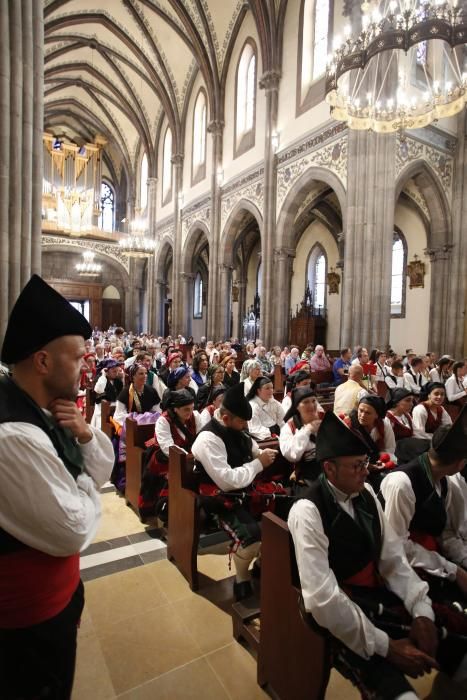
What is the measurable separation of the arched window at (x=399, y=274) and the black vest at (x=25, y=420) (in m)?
14.2

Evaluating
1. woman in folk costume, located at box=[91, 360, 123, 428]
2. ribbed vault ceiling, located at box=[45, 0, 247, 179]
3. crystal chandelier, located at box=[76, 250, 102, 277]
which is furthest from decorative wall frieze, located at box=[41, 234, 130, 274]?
woman in folk costume, located at box=[91, 360, 123, 428]

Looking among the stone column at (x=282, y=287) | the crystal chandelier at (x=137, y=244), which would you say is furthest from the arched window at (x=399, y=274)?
the crystal chandelier at (x=137, y=244)

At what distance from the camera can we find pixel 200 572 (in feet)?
10.3

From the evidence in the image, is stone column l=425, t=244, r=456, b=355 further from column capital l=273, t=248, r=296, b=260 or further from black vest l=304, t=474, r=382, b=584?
black vest l=304, t=474, r=382, b=584

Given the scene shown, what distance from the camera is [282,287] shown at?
42.1 ft

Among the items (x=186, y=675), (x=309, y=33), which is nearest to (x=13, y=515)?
(x=186, y=675)

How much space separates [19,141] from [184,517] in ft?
20.7

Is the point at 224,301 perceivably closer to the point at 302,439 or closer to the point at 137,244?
the point at 137,244

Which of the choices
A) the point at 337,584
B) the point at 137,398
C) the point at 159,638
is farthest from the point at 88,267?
the point at 337,584

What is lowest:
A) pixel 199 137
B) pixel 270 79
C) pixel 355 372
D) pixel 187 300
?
pixel 355 372

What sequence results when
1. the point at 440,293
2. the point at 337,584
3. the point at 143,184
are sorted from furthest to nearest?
the point at 143,184
the point at 440,293
the point at 337,584

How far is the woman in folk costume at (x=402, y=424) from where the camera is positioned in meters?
3.69

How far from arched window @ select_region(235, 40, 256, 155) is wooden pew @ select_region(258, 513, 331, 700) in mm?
15094

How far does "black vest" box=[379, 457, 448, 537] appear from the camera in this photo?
214 cm
